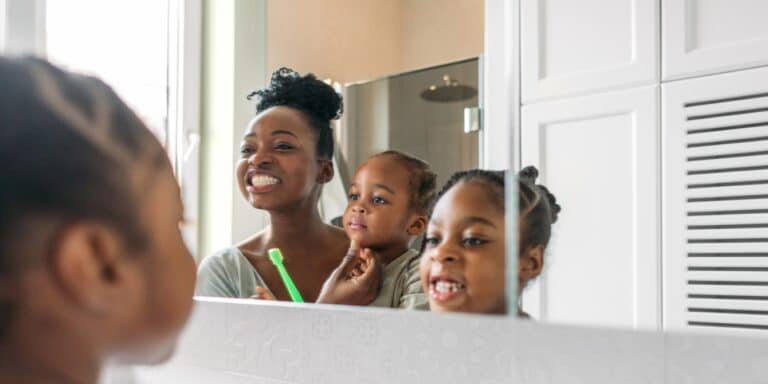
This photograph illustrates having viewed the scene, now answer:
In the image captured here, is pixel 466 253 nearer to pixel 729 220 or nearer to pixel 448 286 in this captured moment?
pixel 448 286

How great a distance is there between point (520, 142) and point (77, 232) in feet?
1.24

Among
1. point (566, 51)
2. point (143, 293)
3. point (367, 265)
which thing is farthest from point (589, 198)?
point (143, 293)

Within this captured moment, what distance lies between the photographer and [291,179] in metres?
0.62

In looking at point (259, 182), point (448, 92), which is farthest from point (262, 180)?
point (448, 92)

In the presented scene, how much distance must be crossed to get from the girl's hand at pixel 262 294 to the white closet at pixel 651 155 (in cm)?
28

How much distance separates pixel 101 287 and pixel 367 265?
16.0 inches

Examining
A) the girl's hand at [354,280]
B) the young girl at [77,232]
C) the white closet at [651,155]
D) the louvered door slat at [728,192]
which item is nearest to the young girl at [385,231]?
the girl's hand at [354,280]

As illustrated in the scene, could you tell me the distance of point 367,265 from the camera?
1.97ft

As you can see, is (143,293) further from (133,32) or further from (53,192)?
(133,32)

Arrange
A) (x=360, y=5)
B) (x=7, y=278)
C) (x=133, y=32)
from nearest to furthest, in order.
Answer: (x=7, y=278), (x=360, y=5), (x=133, y=32)

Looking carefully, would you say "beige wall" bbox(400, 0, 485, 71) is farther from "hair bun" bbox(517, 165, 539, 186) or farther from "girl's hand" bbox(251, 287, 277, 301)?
"girl's hand" bbox(251, 287, 277, 301)

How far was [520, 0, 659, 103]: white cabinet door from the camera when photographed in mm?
459

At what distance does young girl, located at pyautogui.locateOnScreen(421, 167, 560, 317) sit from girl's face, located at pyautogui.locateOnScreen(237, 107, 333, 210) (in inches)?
5.8

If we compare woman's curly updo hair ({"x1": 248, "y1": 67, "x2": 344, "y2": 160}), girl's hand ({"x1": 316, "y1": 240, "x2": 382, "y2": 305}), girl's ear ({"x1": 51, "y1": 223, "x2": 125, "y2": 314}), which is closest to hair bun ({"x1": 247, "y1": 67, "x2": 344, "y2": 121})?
woman's curly updo hair ({"x1": 248, "y1": 67, "x2": 344, "y2": 160})
